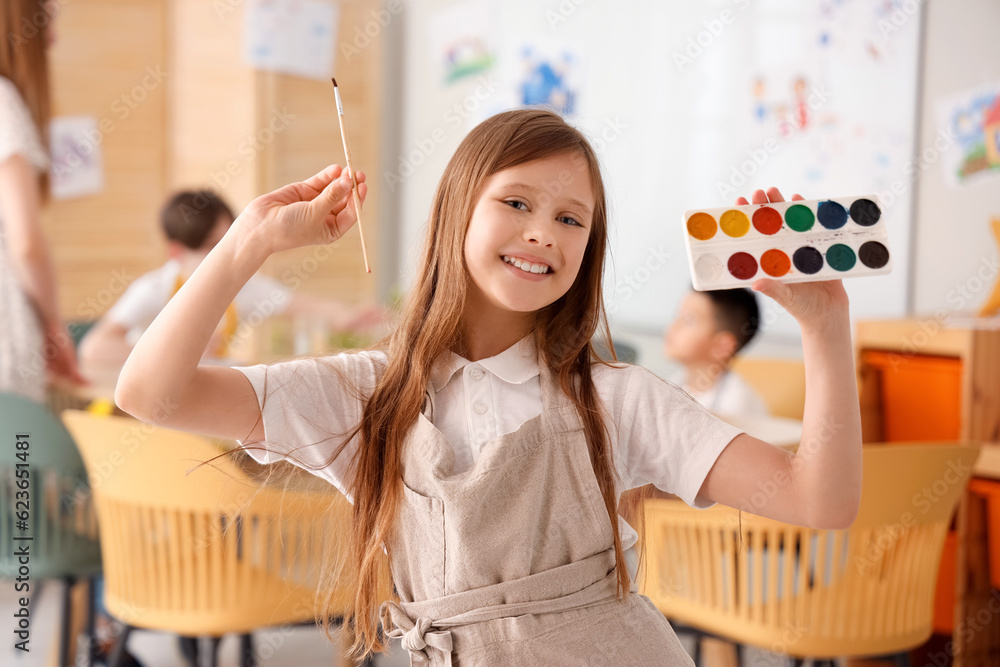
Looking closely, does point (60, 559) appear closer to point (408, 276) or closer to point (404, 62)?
point (408, 276)

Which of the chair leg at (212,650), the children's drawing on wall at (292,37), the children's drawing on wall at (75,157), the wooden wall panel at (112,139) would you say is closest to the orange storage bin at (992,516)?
the chair leg at (212,650)

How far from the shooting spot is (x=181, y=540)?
1905mm

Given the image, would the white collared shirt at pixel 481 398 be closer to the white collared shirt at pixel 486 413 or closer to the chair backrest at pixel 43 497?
the white collared shirt at pixel 486 413

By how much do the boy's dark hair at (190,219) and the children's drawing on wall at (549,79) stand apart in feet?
4.97

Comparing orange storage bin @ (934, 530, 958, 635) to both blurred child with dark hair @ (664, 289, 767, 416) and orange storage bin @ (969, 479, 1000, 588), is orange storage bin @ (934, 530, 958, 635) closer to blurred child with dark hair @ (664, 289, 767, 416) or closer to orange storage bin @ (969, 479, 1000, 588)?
orange storage bin @ (969, 479, 1000, 588)

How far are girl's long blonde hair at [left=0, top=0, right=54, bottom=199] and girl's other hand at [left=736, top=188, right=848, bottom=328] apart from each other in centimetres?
181

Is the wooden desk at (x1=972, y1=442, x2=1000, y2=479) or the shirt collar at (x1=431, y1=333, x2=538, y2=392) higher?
the shirt collar at (x1=431, y1=333, x2=538, y2=392)

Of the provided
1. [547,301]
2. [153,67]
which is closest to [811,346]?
[547,301]

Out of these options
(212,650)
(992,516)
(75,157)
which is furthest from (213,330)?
(75,157)

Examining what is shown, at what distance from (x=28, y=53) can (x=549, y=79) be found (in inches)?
93.0

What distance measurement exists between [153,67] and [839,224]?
14.2 ft

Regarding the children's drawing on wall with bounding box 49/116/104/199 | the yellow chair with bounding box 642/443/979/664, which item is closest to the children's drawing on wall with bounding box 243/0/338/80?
the children's drawing on wall with bounding box 49/116/104/199

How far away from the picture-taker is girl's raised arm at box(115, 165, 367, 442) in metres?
0.97

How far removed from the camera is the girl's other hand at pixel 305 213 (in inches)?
39.6
